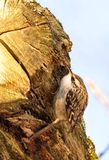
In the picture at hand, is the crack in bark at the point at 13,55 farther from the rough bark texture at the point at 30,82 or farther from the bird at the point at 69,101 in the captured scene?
the bird at the point at 69,101

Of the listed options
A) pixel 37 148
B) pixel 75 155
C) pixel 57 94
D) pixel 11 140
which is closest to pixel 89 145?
pixel 75 155

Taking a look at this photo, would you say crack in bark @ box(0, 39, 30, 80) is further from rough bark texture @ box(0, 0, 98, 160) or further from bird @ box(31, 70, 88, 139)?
bird @ box(31, 70, 88, 139)

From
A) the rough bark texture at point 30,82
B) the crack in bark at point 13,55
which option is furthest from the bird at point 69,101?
the crack in bark at point 13,55

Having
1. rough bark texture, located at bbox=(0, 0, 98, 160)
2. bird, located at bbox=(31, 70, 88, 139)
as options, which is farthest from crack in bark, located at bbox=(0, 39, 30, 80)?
bird, located at bbox=(31, 70, 88, 139)

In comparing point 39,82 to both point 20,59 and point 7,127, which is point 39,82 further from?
point 7,127

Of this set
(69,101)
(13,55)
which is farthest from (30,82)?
(69,101)
